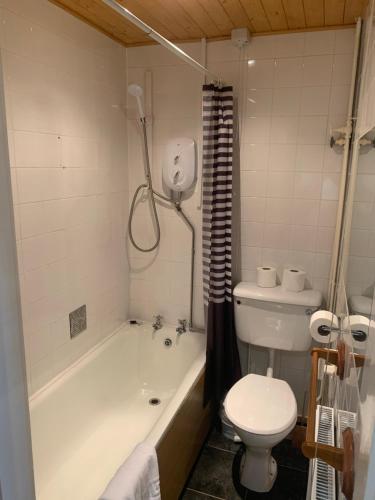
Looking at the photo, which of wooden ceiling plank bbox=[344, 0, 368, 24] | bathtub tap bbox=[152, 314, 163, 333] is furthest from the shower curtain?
wooden ceiling plank bbox=[344, 0, 368, 24]

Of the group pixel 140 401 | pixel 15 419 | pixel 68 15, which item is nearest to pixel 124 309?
pixel 140 401

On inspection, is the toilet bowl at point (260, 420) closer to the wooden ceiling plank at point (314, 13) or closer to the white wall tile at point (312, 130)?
the white wall tile at point (312, 130)

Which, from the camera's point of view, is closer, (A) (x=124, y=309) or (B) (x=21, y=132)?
(B) (x=21, y=132)

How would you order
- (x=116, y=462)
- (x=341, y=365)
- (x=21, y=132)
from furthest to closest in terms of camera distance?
(x=116, y=462) < (x=21, y=132) < (x=341, y=365)

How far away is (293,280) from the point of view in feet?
7.27

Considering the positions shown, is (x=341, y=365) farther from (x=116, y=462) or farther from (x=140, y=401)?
(x=140, y=401)

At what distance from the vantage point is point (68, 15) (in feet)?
6.07

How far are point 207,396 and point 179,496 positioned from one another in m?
0.55

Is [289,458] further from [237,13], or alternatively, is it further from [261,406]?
[237,13]

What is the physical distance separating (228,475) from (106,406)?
83 cm

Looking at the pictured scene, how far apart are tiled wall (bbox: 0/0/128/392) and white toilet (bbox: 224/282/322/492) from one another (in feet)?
3.00

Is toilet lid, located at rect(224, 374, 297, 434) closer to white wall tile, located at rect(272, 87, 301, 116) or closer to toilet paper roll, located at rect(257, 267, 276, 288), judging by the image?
toilet paper roll, located at rect(257, 267, 276, 288)

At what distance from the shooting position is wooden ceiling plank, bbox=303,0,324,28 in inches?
67.1

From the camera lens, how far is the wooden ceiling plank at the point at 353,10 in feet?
5.57
